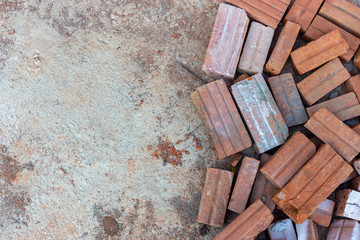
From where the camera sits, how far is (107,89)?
3.17 m

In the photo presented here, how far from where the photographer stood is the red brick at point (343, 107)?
9.88ft

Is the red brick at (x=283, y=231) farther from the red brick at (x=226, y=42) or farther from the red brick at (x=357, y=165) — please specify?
the red brick at (x=226, y=42)

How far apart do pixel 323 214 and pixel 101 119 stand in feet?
8.33

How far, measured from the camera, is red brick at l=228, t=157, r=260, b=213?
285 cm

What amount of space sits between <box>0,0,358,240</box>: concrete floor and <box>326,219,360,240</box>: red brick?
121cm

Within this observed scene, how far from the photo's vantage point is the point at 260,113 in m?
2.90

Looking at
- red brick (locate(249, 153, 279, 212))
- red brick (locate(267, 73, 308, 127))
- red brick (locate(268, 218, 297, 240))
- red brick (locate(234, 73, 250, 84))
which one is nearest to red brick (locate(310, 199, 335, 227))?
red brick (locate(268, 218, 297, 240))

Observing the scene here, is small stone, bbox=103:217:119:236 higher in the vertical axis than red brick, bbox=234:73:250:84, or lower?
lower

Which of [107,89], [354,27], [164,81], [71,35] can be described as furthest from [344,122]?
[71,35]

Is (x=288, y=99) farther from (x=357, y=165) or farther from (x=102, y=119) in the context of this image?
(x=102, y=119)

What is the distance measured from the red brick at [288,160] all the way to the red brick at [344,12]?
1409mm

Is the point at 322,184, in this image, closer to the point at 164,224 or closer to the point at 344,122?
the point at 344,122

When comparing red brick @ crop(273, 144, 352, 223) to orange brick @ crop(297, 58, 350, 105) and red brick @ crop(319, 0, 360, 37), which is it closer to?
orange brick @ crop(297, 58, 350, 105)

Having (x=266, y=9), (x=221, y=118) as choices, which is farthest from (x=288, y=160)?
(x=266, y=9)
